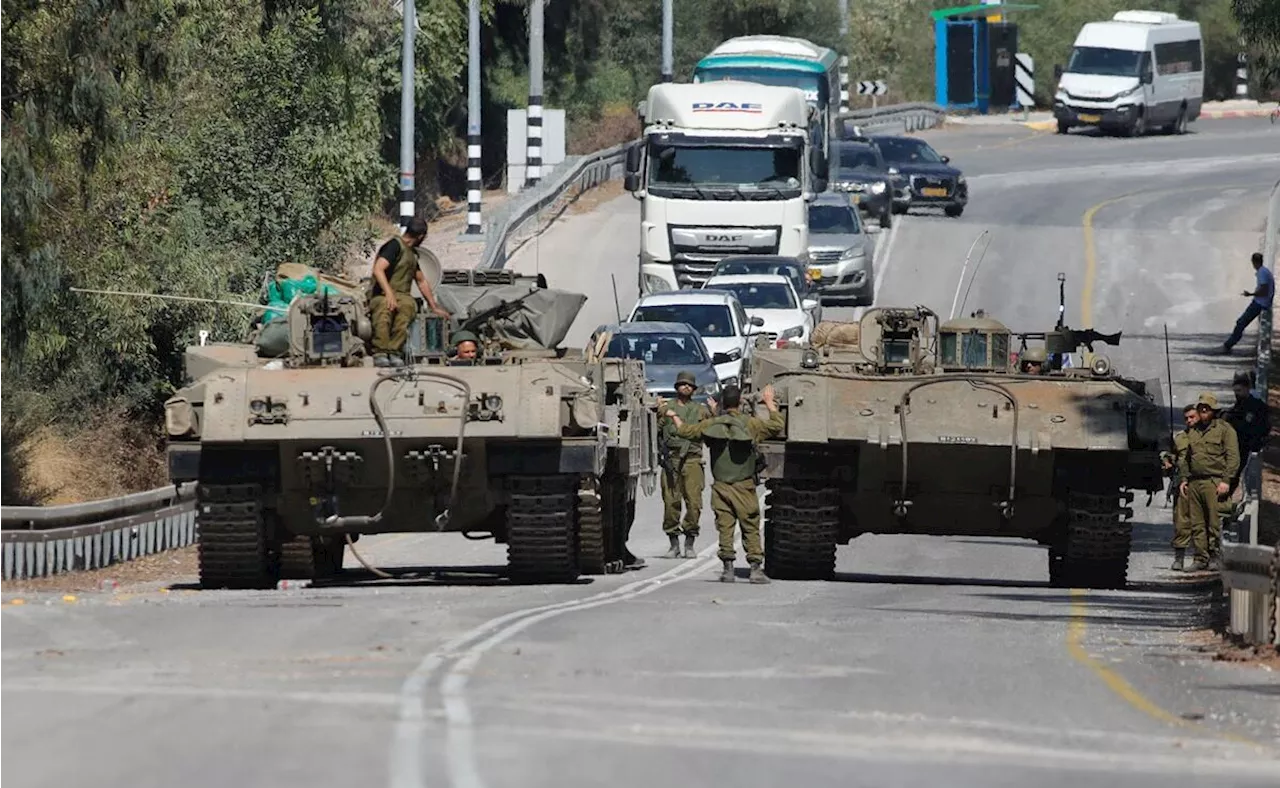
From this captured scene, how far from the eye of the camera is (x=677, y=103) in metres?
38.5

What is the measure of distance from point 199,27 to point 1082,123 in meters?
39.7

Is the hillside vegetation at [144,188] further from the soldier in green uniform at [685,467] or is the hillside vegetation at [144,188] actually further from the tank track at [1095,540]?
the tank track at [1095,540]

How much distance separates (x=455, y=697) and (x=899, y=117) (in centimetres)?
6072

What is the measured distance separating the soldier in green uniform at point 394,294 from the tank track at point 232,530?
4.79ft

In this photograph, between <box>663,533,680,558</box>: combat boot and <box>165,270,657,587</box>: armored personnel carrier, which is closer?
<box>165,270,657,587</box>: armored personnel carrier

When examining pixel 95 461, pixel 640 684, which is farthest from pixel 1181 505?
pixel 95 461

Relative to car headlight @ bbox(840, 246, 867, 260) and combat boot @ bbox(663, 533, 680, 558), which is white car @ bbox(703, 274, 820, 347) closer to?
car headlight @ bbox(840, 246, 867, 260)

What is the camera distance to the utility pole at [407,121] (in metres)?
41.8

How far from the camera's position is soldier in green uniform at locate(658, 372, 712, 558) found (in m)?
22.1

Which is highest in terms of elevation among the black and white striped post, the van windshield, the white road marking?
the black and white striped post

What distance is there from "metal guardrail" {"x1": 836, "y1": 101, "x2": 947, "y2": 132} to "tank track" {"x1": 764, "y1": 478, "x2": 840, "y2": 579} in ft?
158

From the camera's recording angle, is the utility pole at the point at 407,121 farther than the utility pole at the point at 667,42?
No

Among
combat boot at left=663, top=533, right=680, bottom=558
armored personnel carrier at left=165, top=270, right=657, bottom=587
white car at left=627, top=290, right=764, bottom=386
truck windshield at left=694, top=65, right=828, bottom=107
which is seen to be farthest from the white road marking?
truck windshield at left=694, top=65, right=828, bottom=107

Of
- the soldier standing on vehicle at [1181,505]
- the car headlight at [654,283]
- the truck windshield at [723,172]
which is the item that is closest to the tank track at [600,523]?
the soldier standing on vehicle at [1181,505]
